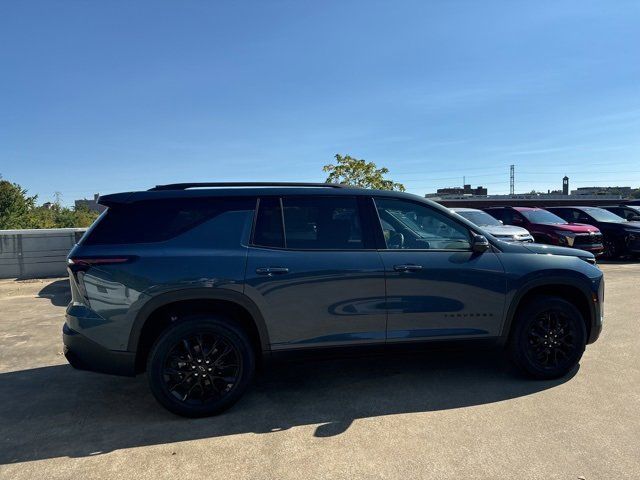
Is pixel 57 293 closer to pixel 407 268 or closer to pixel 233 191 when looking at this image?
pixel 233 191

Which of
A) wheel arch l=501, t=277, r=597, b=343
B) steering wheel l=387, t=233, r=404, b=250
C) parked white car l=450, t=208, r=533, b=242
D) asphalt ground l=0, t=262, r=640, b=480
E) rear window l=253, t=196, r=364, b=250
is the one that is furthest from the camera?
parked white car l=450, t=208, r=533, b=242

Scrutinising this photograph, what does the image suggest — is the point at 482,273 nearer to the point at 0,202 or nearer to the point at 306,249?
the point at 306,249

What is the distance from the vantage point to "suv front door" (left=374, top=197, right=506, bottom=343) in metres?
3.94

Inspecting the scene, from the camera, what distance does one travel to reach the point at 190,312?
12.1 ft

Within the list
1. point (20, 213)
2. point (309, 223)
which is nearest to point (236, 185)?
point (309, 223)

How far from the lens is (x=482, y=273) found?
4.08 meters

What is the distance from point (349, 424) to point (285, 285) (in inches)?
46.9

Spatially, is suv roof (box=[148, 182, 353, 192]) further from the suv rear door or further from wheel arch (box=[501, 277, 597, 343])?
wheel arch (box=[501, 277, 597, 343])

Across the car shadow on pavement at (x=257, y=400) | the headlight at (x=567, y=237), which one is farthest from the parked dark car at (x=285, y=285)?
the headlight at (x=567, y=237)

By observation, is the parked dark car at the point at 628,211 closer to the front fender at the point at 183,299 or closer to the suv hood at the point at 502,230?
the suv hood at the point at 502,230

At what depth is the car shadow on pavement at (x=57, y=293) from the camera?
8.26 m

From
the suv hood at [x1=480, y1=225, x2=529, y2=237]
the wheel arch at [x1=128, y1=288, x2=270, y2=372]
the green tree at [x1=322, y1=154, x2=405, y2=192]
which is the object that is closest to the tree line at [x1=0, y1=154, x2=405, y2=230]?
the green tree at [x1=322, y1=154, x2=405, y2=192]

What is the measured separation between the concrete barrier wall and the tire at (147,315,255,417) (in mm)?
8744

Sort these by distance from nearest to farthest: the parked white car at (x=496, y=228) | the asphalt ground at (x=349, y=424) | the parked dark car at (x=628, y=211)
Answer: the asphalt ground at (x=349, y=424) < the parked white car at (x=496, y=228) < the parked dark car at (x=628, y=211)
